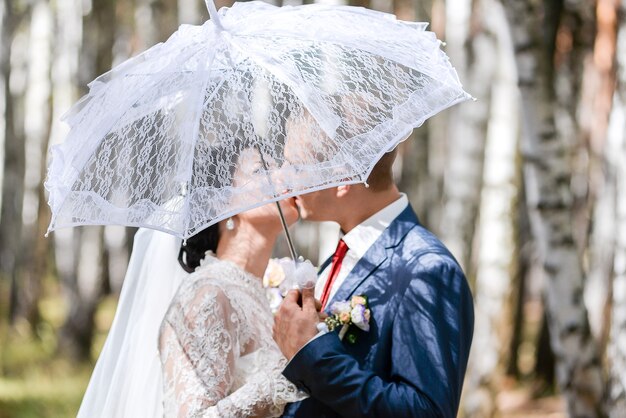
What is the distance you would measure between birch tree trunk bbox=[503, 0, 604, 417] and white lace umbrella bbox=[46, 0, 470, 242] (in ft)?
8.77

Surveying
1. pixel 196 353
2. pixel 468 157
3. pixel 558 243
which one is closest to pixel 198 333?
pixel 196 353

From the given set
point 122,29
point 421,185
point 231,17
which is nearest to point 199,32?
point 231,17

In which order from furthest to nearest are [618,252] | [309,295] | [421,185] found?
[421,185], [618,252], [309,295]

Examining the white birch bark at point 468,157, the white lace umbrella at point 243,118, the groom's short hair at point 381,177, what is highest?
the white lace umbrella at point 243,118

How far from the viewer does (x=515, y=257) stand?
9219 mm

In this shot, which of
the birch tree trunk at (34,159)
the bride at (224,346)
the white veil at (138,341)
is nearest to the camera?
the bride at (224,346)

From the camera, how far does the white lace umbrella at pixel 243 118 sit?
342 centimetres

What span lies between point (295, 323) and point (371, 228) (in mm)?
521

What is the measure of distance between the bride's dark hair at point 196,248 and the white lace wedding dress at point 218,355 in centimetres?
24

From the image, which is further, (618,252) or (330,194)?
(618,252)

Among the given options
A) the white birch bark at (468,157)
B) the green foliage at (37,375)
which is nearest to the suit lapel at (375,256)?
the white birch bark at (468,157)

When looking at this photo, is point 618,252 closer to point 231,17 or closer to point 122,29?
point 231,17

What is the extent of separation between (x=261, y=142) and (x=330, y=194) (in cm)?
45

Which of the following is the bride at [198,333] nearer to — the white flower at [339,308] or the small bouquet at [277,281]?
the small bouquet at [277,281]
